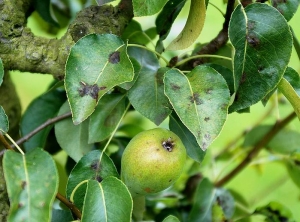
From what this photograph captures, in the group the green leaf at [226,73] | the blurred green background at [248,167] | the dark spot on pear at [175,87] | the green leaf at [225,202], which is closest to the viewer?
the dark spot on pear at [175,87]

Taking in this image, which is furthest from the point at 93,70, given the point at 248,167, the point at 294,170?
the point at 248,167

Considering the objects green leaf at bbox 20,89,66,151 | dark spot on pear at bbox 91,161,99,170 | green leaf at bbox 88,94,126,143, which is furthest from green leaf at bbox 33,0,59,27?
dark spot on pear at bbox 91,161,99,170

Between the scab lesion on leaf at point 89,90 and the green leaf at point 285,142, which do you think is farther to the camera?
the green leaf at point 285,142

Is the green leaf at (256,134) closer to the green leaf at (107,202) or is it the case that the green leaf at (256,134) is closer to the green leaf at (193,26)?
the green leaf at (193,26)

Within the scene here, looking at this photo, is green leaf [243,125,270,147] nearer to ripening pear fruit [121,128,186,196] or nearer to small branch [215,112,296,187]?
small branch [215,112,296,187]

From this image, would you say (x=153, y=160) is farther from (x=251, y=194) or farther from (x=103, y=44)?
(x=251, y=194)

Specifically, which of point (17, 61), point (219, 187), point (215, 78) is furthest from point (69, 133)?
point (219, 187)

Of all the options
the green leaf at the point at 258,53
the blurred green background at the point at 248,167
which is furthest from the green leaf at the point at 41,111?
the blurred green background at the point at 248,167
